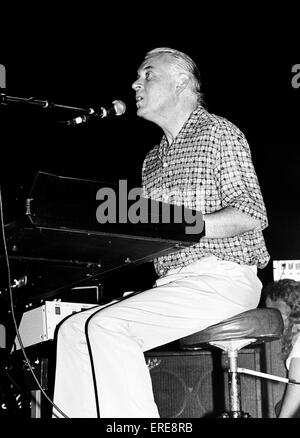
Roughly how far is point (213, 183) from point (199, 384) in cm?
141

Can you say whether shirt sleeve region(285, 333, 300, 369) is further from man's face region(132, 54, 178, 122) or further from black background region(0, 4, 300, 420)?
black background region(0, 4, 300, 420)

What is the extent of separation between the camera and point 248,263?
2.55 metres

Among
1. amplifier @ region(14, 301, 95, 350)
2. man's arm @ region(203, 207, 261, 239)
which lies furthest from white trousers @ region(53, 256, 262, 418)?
amplifier @ region(14, 301, 95, 350)

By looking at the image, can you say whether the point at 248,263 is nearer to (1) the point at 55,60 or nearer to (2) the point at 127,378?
(2) the point at 127,378

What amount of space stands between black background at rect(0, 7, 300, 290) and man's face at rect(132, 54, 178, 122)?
179 centimetres

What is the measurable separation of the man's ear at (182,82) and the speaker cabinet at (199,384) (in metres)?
1.42

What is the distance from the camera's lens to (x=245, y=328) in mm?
2438

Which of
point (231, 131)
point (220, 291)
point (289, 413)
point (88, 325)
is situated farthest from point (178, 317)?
point (289, 413)

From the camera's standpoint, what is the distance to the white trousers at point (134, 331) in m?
2.17

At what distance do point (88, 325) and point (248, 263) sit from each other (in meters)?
0.70

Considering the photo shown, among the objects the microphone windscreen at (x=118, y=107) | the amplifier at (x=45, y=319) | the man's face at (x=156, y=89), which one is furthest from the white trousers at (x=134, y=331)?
the amplifier at (x=45, y=319)

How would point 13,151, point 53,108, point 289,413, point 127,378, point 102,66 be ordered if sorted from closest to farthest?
point 127,378
point 53,108
point 289,413
point 13,151
point 102,66

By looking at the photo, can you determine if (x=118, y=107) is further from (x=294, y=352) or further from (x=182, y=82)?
(x=294, y=352)

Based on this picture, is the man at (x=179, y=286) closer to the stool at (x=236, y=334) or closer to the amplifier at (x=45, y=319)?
the stool at (x=236, y=334)
